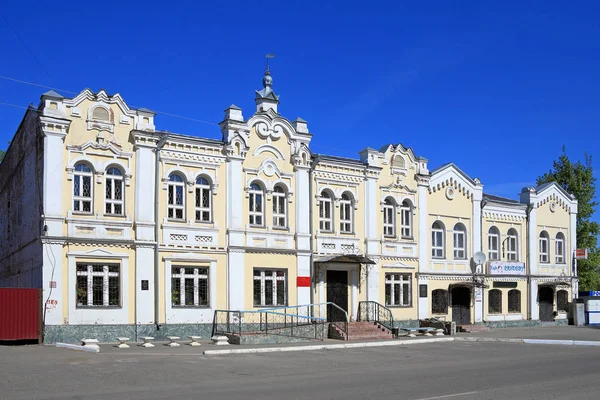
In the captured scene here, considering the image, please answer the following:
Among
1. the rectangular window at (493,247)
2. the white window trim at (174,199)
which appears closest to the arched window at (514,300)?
the rectangular window at (493,247)

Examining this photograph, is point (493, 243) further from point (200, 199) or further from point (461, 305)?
point (200, 199)

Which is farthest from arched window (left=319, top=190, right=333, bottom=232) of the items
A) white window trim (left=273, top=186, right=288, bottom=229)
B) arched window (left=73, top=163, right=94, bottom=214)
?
arched window (left=73, top=163, right=94, bottom=214)

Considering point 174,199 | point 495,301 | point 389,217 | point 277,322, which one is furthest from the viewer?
point 495,301

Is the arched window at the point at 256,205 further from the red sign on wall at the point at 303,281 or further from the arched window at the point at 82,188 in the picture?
the arched window at the point at 82,188

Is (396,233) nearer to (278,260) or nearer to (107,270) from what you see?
(278,260)

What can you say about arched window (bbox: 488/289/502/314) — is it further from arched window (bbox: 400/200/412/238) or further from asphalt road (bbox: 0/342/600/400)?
asphalt road (bbox: 0/342/600/400)

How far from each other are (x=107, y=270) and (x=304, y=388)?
13.0 metres

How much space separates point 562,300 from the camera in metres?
40.7

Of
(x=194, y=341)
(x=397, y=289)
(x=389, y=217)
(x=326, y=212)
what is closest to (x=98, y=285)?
(x=194, y=341)

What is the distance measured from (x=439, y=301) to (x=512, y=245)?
6691 mm

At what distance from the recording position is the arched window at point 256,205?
2905cm

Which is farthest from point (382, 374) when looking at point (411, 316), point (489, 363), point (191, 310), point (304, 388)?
point (411, 316)

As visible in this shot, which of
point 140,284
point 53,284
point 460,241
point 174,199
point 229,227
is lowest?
point 140,284

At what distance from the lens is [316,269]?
100ft
